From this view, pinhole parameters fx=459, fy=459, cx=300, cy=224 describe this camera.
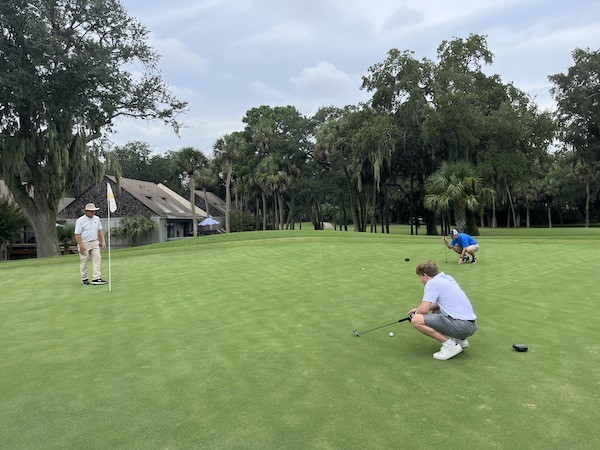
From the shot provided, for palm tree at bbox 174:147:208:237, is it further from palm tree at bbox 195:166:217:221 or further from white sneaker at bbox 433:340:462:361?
white sneaker at bbox 433:340:462:361

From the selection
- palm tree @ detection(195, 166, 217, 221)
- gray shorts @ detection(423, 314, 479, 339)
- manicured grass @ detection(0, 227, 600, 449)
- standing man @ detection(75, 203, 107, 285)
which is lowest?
manicured grass @ detection(0, 227, 600, 449)

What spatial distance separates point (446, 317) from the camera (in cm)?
592

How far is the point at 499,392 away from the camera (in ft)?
15.2

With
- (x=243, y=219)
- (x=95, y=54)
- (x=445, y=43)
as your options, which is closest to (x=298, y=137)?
(x=243, y=219)

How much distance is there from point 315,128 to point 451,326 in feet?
196

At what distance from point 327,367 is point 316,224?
65.2 m

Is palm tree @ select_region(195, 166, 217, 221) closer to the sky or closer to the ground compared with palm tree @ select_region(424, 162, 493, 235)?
closer to the sky

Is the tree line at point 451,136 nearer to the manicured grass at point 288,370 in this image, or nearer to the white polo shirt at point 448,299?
the manicured grass at point 288,370

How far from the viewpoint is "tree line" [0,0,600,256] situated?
2497cm

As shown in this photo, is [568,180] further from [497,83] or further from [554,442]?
[554,442]

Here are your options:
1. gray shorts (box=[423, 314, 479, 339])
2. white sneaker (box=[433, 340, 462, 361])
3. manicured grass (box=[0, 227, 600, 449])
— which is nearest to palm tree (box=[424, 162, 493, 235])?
manicured grass (box=[0, 227, 600, 449])

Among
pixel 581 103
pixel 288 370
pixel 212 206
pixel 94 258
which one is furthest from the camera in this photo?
pixel 212 206

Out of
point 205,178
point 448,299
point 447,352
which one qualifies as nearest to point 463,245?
point 448,299

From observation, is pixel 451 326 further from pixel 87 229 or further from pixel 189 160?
pixel 189 160
